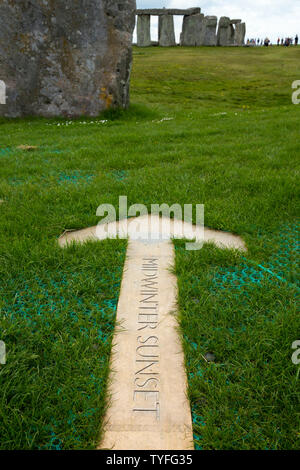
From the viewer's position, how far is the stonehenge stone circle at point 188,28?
85.8 ft

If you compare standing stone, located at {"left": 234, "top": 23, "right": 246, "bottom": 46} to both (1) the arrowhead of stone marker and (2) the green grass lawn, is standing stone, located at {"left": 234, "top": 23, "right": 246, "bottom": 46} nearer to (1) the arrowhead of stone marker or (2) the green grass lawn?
(2) the green grass lawn

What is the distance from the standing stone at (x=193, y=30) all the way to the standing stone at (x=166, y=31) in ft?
2.86

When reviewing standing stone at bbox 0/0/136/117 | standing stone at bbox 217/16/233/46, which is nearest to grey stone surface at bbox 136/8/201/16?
standing stone at bbox 217/16/233/46

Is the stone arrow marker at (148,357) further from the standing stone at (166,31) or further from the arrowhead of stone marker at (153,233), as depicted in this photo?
the standing stone at (166,31)

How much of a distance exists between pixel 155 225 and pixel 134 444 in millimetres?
1996

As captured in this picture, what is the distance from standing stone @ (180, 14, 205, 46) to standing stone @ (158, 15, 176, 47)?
873 millimetres

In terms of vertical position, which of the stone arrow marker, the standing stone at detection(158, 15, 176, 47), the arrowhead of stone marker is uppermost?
the standing stone at detection(158, 15, 176, 47)

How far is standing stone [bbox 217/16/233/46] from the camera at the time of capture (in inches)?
1079

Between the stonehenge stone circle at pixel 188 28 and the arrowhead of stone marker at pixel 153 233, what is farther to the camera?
the stonehenge stone circle at pixel 188 28

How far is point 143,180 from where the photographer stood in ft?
13.6

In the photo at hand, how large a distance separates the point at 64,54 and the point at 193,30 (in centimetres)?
2293

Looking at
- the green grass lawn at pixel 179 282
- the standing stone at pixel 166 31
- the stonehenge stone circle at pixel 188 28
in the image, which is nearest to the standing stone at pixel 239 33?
the stonehenge stone circle at pixel 188 28

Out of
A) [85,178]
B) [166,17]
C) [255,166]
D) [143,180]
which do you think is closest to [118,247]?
[143,180]
